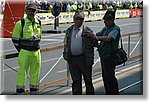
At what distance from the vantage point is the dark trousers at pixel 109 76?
8758 millimetres

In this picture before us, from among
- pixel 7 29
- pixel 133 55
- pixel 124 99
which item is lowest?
pixel 124 99

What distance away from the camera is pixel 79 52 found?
8.43 metres

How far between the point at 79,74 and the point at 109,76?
53cm

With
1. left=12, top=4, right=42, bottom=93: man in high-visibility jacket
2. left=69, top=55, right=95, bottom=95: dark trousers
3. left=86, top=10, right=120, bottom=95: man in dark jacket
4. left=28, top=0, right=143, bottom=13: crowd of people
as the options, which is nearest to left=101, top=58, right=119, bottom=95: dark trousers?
left=86, top=10, right=120, bottom=95: man in dark jacket

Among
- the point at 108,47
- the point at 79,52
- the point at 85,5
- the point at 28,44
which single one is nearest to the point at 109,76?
the point at 108,47

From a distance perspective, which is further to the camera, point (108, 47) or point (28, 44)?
point (108, 47)

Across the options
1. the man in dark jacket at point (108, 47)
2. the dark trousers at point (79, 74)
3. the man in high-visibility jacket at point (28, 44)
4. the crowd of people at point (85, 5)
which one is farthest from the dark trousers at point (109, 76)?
the man in high-visibility jacket at point (28, 44)

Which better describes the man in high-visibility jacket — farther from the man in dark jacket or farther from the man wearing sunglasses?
the man in dark jacket

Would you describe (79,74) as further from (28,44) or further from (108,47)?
(28,44)

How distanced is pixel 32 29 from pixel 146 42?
1.80 metres

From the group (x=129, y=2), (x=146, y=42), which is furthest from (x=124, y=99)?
(x=129, y=2)

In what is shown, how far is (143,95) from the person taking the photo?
8.66 meters

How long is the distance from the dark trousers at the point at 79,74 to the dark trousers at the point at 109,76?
10.0 inches

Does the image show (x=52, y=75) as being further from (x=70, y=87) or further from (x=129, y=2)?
(x=129, y=2)
